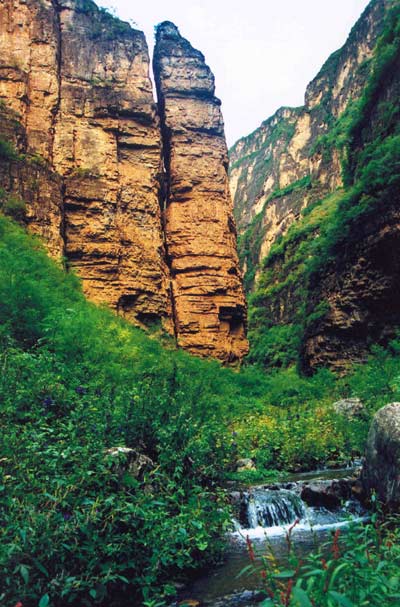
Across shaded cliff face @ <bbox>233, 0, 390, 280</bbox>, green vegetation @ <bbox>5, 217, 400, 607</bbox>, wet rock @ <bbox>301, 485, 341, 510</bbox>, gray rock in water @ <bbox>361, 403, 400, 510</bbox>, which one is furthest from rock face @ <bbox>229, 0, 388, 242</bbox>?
gray rock in water @ <bbox>361, 403, 400, 510</bbox>

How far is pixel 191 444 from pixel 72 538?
2452 millimetres

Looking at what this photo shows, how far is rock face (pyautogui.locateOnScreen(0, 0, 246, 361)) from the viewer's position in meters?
24.3

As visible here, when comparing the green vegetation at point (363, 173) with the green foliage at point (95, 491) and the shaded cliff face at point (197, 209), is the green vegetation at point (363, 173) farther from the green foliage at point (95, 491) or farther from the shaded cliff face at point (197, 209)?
the green foliage at point (95, 491)

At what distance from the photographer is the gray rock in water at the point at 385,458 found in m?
5.82

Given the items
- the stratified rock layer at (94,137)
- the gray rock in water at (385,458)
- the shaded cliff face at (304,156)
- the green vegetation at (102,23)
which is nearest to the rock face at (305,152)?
the shaded cliff face at (304,156)

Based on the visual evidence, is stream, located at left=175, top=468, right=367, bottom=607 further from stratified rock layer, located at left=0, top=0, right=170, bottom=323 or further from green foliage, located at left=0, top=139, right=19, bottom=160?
green foliage, located at left=0, top=139, right=19, bottom=160

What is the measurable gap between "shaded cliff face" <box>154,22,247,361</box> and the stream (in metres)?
18.2

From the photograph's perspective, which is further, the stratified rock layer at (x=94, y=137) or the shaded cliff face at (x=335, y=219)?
the stratified rock layer at (x=94, y=137)

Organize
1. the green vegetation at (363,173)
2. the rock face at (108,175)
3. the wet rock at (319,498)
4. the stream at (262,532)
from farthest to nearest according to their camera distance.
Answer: the rock face at (108,175), the green vegetation at (363,173), the wet rock at (319,498), the stream at (262,532)

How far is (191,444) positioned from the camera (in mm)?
5762

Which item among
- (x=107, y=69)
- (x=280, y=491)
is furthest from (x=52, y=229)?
(x=280, y=491)

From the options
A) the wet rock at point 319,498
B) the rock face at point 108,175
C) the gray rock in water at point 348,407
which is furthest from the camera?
the rock face at point 108,175

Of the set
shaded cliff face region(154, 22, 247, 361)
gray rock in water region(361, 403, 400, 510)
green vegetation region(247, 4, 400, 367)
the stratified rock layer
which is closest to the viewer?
gray rock in water region(361, 403, 400, 510)

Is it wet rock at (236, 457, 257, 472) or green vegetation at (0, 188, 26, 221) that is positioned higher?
green vegetation at (0, 188, 26, 221)
